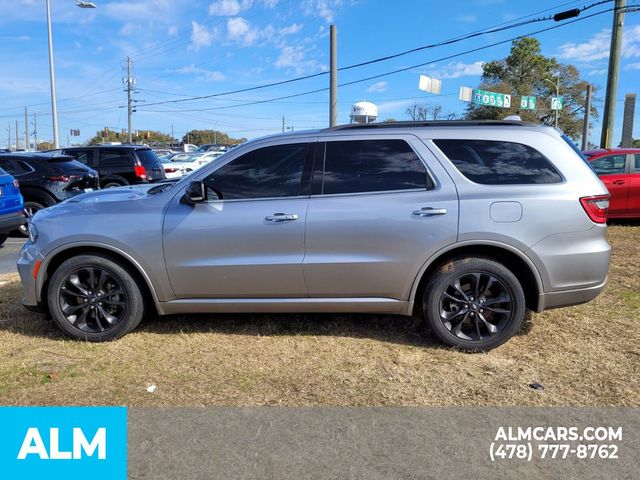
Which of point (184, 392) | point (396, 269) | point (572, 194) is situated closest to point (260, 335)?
point (184, 392)

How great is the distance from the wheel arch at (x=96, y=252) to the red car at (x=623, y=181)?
8617mm

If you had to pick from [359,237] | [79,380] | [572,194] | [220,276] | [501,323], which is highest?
[572,194]

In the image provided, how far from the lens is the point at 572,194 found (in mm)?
3834

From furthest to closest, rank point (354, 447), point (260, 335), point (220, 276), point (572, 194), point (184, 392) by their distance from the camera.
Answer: point (260, 335) < point (220, 276) < point (572, 194) < point (184, 392) < point (354, 447)

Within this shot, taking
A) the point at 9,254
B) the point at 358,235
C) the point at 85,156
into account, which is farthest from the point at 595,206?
the point at 85,156

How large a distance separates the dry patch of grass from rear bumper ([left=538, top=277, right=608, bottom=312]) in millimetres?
385

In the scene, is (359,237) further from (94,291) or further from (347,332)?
(94,291)

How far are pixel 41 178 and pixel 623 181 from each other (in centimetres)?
1111

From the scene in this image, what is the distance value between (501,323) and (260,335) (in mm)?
2002

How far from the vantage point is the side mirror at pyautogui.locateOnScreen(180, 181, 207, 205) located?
4008 millimetres

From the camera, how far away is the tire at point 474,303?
155 inches

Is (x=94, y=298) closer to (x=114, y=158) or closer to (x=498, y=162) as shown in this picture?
(x=498, y=162)

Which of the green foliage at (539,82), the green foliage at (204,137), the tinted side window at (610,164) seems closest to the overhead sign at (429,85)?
the tinted side window at (610,164)

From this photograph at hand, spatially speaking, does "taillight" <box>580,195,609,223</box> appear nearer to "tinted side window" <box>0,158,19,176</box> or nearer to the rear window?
"tinted side window" <box>0,158,19,176</box>
